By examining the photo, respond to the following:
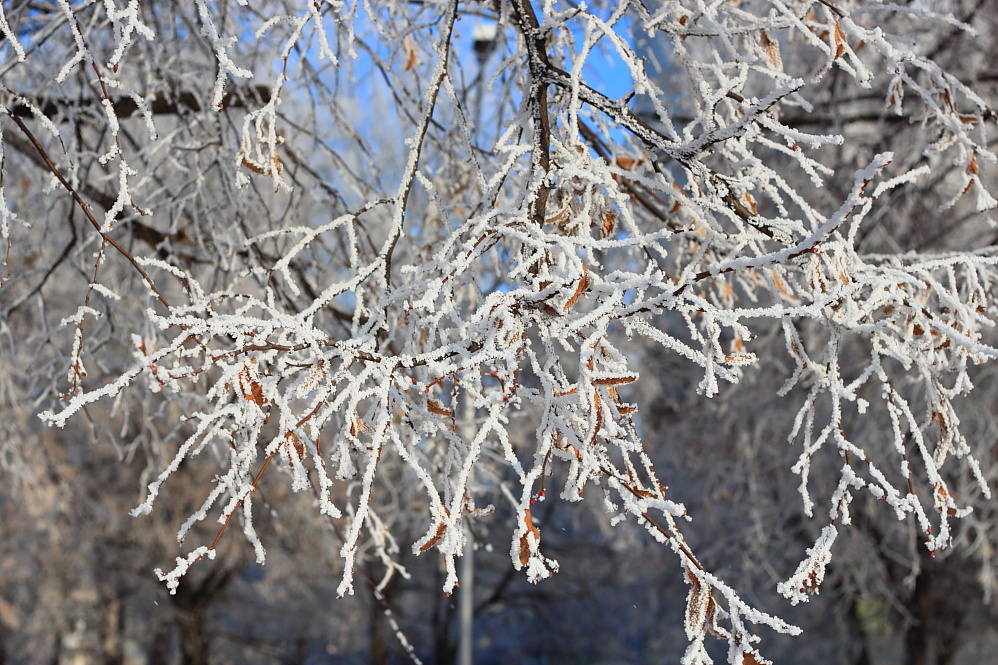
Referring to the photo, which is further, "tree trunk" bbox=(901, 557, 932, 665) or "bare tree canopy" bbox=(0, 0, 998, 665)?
"tree trunk" bbox=(901, 557, 932, 665)

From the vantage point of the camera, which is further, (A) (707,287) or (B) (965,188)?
(A) (707,287)

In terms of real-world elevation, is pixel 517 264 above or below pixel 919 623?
below

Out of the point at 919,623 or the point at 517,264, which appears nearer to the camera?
the point at 517,264

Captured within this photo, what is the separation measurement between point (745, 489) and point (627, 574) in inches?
139

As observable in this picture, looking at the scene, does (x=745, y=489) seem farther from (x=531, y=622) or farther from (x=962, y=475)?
(x=531, y=622)

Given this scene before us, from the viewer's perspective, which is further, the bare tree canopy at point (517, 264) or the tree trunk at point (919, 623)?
the tree trunk at point (919, 623)

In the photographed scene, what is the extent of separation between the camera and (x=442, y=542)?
1.69 meters

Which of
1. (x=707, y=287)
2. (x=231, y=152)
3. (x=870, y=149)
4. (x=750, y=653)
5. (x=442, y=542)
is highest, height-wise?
(x=870, y=149)

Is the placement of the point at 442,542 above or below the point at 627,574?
below

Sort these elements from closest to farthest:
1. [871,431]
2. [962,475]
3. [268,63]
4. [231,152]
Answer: [231,152], [268,63], [962,475], [871,431]

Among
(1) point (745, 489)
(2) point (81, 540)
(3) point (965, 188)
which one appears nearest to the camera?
(3) point (965, 188)

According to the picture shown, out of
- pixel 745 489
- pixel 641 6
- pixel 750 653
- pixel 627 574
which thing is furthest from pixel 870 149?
pixel 627 574

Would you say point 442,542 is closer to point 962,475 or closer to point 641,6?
point 641,6

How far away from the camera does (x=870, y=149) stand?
6.02m
